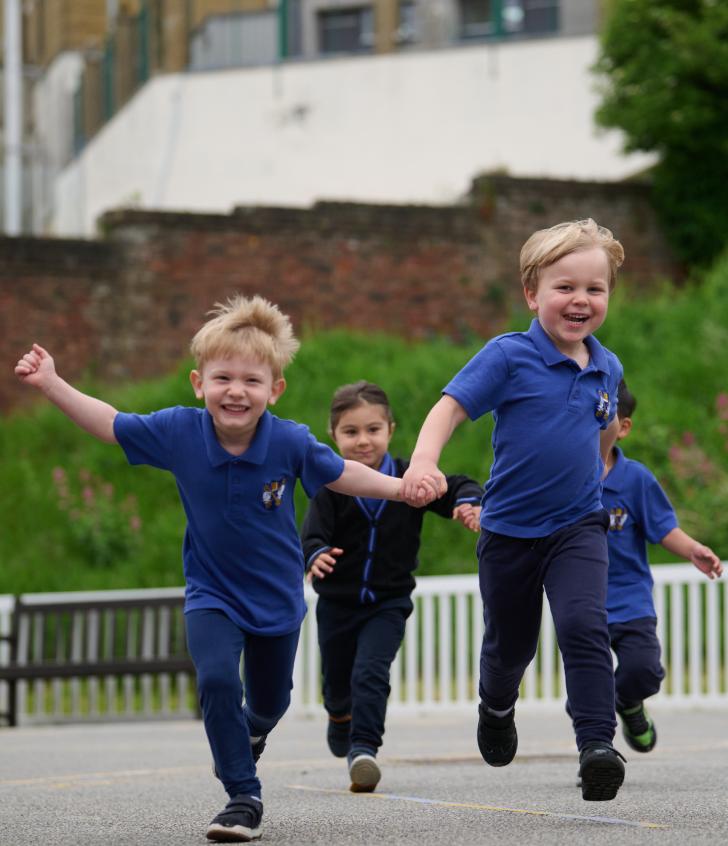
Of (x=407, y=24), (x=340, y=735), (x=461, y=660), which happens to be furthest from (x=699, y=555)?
(x=407, y=24)

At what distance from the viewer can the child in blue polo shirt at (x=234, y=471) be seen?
4.98 m

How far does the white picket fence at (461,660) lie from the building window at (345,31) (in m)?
19.1

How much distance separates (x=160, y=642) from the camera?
13.2 metres

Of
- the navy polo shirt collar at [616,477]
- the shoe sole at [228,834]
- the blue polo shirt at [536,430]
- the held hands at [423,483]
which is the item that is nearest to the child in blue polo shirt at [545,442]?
the blue polo shirt at [536,430]

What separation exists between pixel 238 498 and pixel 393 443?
12.8m

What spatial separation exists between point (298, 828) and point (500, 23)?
25.5 m

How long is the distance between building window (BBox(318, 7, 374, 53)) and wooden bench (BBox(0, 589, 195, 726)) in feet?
62.5

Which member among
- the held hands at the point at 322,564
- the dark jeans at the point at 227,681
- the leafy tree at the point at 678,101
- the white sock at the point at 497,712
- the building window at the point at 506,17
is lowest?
the white sock at the point at 497,712

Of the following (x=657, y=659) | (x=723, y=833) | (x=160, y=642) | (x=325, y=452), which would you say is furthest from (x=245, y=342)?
(x=160, y=642)

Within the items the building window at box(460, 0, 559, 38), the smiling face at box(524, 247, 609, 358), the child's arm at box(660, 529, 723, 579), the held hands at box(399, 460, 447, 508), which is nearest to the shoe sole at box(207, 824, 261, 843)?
the held hands at box(399, 460, 447, 508)

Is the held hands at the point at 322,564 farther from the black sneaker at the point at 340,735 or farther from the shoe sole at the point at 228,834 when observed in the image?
the shoe sole at the point at 228,834

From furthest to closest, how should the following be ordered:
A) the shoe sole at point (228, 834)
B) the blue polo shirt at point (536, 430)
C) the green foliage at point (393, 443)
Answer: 1. the green foliage at point (393, 443)
2. the blue polo shirt at point (536, 430)
3. the shoe sole at point (228, 834)

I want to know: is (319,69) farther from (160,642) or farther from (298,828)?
(298,828)

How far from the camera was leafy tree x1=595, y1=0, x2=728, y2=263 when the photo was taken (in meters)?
21.7
